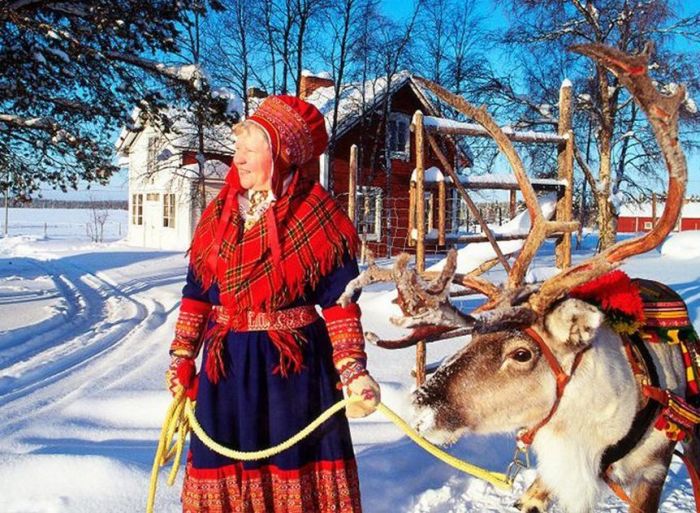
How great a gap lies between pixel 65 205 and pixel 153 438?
4123 inches

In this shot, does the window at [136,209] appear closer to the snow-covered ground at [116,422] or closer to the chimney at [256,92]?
the chimney at [256,92]

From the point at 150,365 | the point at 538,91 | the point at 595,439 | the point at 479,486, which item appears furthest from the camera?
the point at 538,91

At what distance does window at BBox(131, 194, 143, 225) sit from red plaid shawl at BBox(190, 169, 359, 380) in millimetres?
23319

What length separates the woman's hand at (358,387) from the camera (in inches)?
77.4

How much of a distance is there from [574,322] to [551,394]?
0.92 feet

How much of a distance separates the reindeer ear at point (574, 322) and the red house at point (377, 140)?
16037 mm

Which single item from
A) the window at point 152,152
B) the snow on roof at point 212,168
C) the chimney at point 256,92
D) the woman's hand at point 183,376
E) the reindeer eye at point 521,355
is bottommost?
the woman's hand at point 183,376

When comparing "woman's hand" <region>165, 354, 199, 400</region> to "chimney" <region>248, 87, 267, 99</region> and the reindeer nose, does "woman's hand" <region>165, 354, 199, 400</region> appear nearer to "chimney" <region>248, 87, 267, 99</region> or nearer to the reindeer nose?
the reindeer nose

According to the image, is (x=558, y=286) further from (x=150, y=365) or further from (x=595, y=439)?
(x=150, y=365)

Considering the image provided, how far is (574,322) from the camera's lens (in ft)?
6.66

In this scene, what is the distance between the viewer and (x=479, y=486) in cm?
322

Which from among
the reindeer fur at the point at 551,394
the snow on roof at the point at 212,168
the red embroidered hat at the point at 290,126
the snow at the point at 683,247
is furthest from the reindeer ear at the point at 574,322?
the snow on roof at the point at 212,168

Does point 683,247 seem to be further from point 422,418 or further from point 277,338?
point 277,338

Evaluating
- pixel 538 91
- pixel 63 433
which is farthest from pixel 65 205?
pixel 63 433
